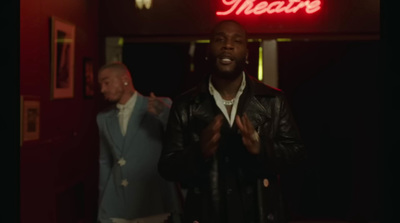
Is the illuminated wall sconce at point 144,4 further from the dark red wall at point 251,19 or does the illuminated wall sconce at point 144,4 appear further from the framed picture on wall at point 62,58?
the framed picture on wall at point 62,58

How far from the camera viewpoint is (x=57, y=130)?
592 cm

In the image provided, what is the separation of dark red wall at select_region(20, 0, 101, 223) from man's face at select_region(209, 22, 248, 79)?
2.63 metres

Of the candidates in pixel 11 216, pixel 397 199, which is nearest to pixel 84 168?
pixel 11 216

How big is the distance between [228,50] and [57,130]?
355 cm

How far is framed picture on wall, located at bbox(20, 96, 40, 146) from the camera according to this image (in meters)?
4.88

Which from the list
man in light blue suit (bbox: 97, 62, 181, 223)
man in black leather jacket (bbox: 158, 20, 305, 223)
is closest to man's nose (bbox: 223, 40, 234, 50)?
man in black leather jacket (bbox: 158, 20, 305, 223)

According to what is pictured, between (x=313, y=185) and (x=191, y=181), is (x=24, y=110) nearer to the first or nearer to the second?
(x=191, y=181)

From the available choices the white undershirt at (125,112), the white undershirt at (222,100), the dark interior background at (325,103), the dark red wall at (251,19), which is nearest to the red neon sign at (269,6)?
the dark red wall at (251,19)

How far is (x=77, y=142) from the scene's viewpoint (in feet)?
21.7

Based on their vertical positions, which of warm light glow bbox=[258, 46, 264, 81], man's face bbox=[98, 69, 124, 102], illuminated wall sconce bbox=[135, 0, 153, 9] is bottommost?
man's face bbox=[98, 69, 124, 102]

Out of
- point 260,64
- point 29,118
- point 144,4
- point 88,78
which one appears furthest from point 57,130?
point 260,64

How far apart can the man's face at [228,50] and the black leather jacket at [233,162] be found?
0.50 feet

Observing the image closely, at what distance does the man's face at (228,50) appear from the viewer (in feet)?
9.07

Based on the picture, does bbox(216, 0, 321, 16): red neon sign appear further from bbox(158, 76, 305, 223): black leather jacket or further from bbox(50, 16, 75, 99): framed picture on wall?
bbox(158, 76, 305, 223): black leather jacket
